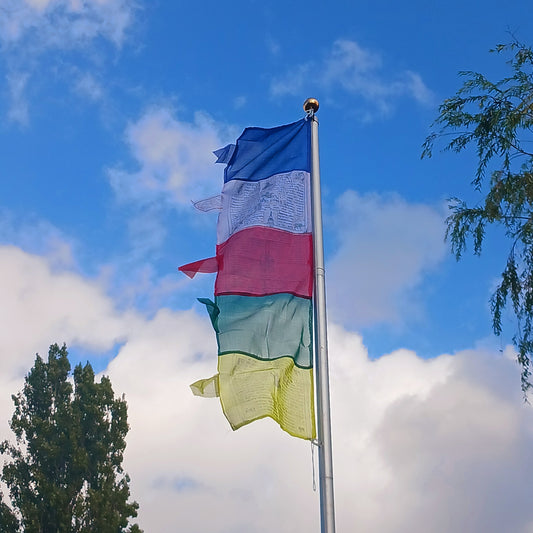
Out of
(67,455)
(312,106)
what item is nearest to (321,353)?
(312,106)

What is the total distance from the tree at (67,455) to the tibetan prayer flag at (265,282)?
18.1 metres

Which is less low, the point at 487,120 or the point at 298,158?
the point at 487,120

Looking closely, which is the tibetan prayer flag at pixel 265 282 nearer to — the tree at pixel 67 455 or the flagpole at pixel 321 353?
the flagpole at pixel 321 353

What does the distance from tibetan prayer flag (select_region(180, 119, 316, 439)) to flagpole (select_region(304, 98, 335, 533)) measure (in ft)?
0.43

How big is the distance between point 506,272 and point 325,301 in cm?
343

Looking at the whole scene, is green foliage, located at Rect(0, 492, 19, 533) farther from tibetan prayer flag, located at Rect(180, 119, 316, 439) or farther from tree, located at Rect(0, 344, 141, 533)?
tibetan prayer flag, located at Rect(180, 119, 316, 439)

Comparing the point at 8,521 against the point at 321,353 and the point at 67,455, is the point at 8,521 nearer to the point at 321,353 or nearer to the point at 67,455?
the point at 67,455

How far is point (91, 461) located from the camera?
86.3 ft

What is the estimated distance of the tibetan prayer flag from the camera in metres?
7.87

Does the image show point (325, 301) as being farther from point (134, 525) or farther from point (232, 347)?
point (134, 525)

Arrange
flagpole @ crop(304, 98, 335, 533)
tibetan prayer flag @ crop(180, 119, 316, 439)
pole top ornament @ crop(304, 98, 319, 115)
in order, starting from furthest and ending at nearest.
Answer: pole top ornament @ crop(304, 98, 319, 115)
tibetan prayer flag @ crop(180, 119, 316, 439)
flagpole @ crop(304, 98, 335, 533)

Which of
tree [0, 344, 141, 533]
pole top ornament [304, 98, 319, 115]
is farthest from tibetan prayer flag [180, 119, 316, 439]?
tree [0, 344, 141, 533]

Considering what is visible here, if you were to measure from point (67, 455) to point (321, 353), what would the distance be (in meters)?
20.4

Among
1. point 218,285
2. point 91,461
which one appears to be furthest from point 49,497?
point 218,285
